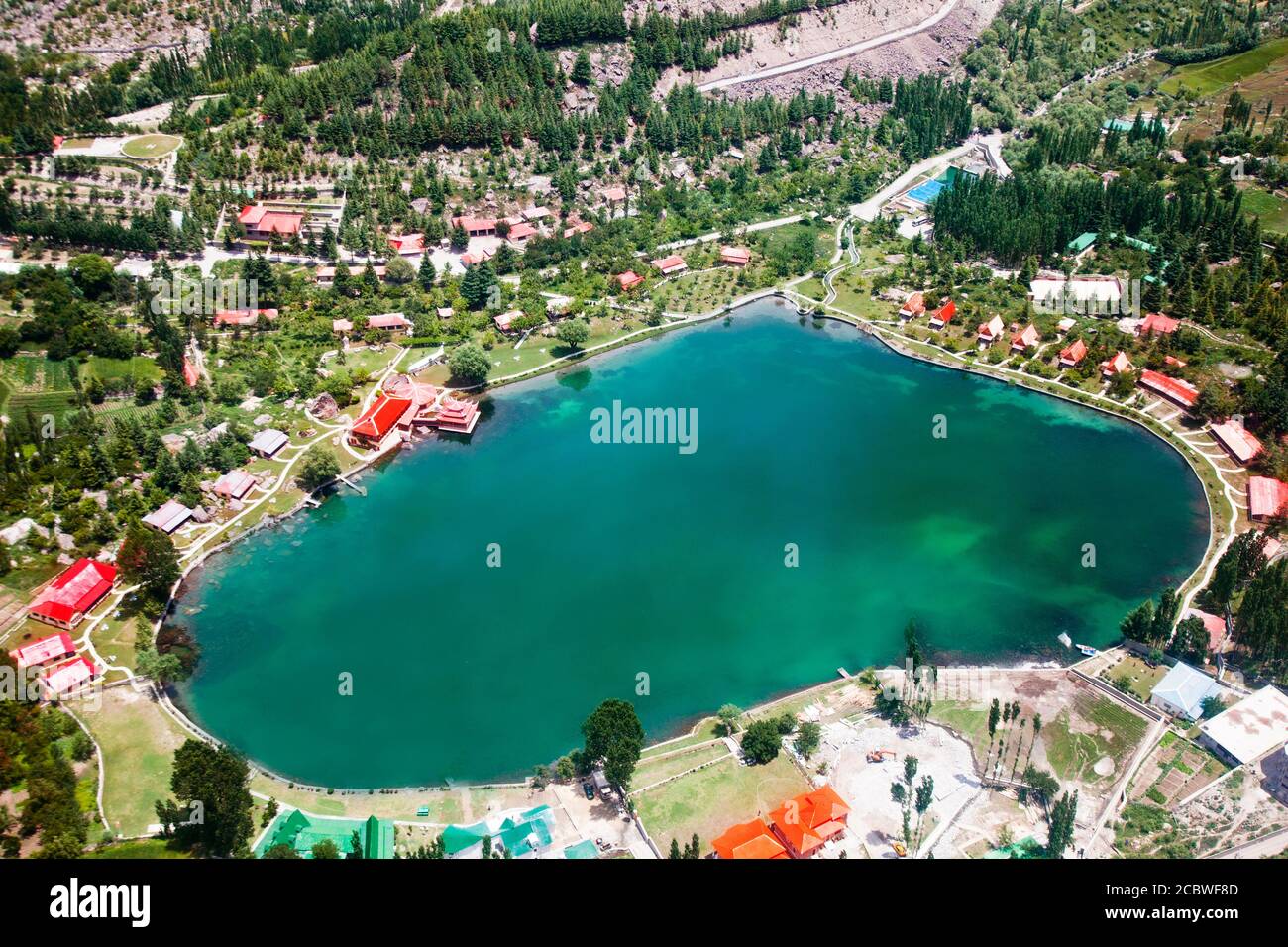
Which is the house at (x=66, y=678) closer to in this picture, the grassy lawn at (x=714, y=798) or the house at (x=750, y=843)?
the grassy lawn at (x=714, y=798)

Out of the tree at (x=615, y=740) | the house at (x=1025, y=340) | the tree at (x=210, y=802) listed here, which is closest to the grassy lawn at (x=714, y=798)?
the tree at (x=615, y=740)

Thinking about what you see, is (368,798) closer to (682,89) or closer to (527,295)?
(527,295)

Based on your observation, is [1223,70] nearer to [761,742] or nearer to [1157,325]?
[1157,325]

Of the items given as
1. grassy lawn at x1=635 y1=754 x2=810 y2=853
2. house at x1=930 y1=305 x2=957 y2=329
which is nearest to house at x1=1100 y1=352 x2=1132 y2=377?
house at x1=930 y1=305 x2=957 y2=329

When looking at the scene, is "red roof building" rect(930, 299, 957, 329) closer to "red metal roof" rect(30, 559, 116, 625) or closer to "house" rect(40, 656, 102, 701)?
"red metal roof" rect(30, 559, 116, 625)
